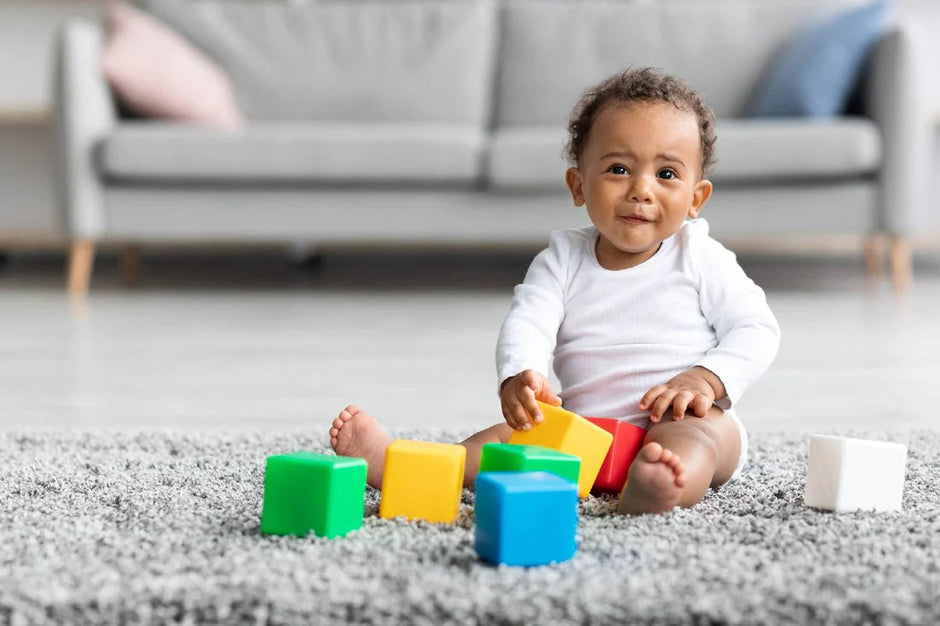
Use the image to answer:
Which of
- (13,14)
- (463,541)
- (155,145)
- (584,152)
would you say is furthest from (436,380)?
(13,14)

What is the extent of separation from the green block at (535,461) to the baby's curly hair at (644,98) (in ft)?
1.14

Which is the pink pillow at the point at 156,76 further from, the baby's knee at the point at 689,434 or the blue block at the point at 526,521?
the blue block at the point at 526,521

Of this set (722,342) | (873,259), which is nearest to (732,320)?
(722,342)

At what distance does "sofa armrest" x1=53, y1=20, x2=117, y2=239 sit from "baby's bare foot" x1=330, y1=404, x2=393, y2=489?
6.69 ft

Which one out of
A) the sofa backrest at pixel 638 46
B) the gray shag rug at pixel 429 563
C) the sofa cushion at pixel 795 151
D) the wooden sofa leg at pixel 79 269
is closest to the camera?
the gray shag rug at pixel 429 563

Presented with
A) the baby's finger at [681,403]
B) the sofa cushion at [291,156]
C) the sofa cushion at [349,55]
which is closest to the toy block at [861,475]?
the baby's finger at [681,403]

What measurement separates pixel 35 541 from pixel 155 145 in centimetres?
215

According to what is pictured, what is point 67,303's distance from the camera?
2.77m

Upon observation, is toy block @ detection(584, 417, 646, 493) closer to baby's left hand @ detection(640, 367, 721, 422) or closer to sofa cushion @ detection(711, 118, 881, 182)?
baby's left hand @ detection(640, 367, 721, 422)

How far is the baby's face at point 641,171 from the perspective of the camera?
1.00m

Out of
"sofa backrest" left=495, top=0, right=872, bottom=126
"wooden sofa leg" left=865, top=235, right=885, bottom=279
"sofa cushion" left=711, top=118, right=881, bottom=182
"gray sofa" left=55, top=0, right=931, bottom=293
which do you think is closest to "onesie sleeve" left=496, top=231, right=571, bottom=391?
"gray sofa" left=55, top=0, right=931, bottom=293

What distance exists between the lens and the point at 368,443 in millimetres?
958

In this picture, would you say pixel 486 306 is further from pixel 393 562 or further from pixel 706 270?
pixel 393 562

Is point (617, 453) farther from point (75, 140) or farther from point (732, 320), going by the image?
point (75, 140)
